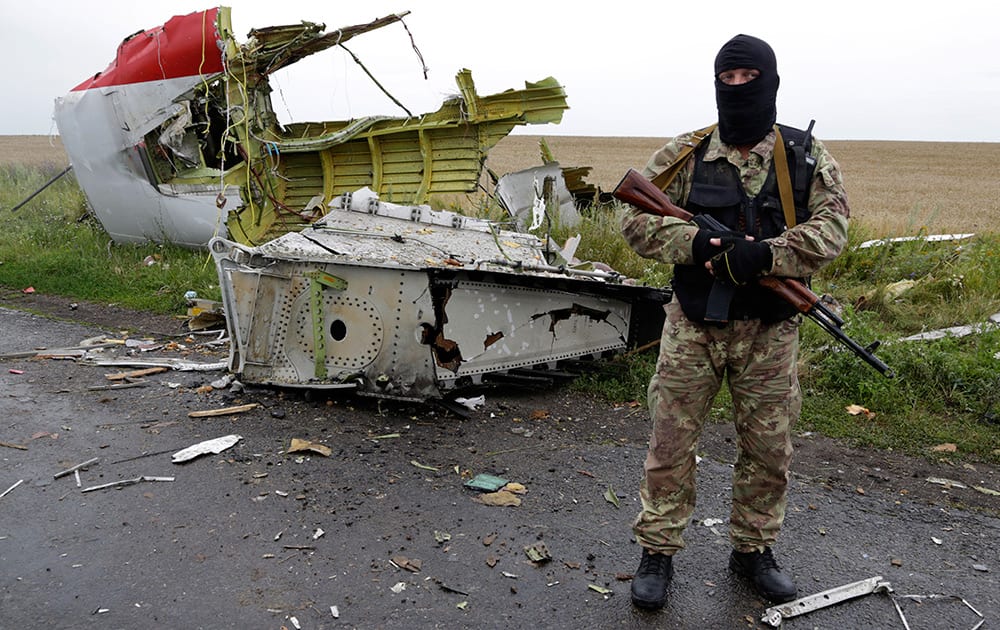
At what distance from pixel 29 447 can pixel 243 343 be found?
133 centimetres

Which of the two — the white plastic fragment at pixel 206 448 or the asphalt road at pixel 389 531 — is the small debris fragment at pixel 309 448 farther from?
the white plastic fragment at pixel 206 448

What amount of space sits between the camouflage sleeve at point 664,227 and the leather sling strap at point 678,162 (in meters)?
0.02

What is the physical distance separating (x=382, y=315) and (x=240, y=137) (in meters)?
4.13

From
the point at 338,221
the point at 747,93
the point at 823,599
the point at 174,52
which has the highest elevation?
the point at 174,52

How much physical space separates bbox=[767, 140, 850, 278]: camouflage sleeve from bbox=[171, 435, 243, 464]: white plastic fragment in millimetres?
3155

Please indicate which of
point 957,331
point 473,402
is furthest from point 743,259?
point 957,331

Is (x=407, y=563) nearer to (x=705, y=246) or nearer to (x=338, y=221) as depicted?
(x=705, y=246)

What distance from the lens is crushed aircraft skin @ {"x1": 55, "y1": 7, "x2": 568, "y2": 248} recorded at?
7.55 m

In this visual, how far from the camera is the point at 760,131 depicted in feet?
9.27

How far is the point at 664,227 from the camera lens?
9.26ft

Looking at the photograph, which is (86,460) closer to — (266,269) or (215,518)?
(215,518)

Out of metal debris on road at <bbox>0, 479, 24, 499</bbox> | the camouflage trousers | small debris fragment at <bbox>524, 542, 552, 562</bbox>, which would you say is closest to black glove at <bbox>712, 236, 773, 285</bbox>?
the camouflage trousers

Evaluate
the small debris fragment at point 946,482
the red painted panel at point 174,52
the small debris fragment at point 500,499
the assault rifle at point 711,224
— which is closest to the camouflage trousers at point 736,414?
the assault rifle at point 711,224

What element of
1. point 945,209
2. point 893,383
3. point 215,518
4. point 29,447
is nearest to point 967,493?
point 893,383
